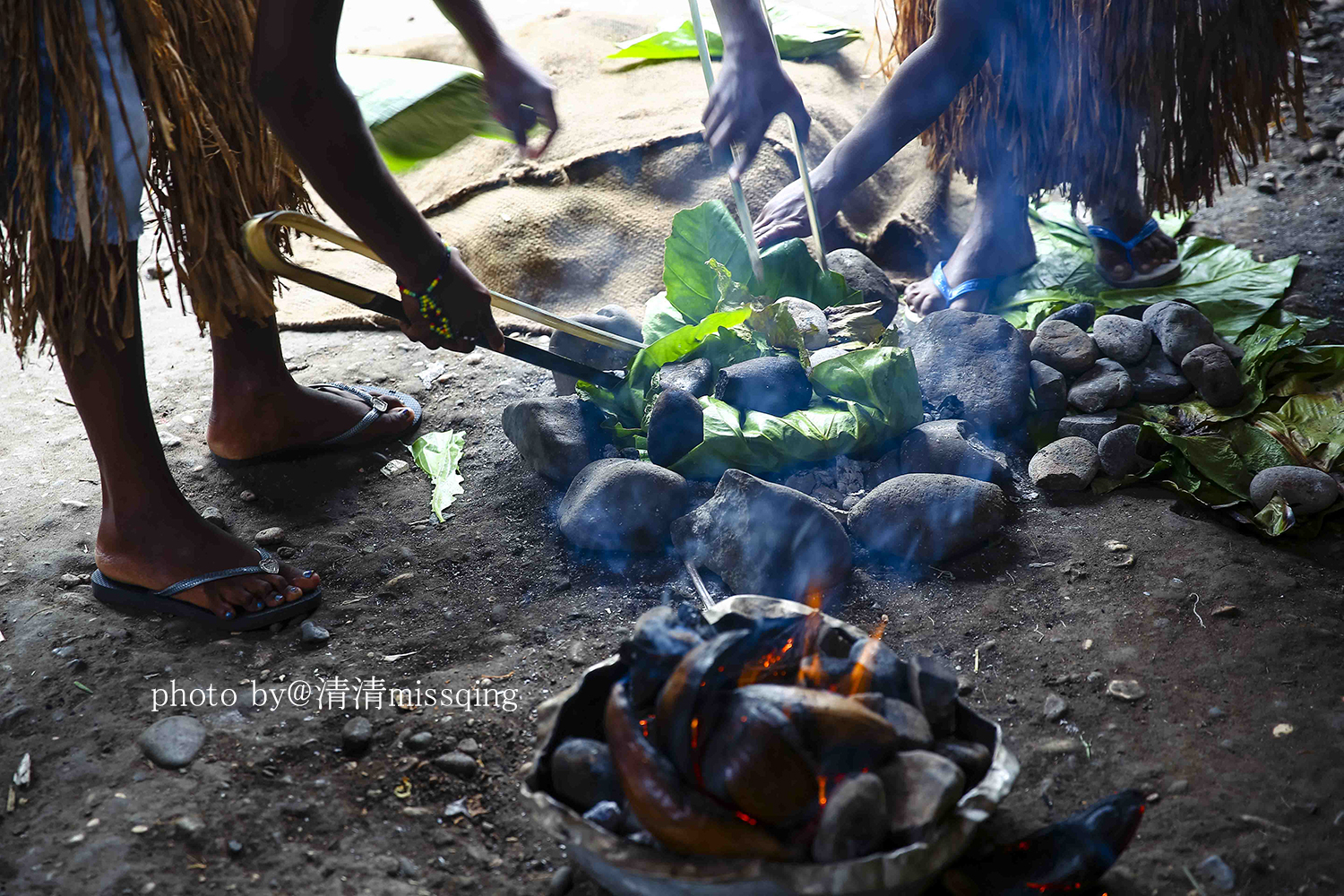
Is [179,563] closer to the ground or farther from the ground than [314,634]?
farther from the ground

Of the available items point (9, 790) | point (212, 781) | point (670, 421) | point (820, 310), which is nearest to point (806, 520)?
point (670, 421)

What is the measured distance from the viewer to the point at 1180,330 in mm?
2400

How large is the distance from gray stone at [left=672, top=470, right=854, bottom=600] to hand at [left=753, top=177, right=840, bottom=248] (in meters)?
1.10

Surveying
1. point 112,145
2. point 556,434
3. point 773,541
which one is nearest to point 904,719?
point 773,541

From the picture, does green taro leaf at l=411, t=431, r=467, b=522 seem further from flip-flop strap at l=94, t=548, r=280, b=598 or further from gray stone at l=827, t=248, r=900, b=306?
gray stone at l=827, t=248, r=900, b=306

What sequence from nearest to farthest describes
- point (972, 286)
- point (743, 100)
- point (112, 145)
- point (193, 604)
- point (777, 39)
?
point (112, 145) → point (193, 604) → point (743, 100) → point (972, 286) → point (777, 39)

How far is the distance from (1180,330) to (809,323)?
965 mm

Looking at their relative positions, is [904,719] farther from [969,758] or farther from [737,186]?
[737,186]

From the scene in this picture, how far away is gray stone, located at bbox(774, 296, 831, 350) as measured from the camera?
234 cm

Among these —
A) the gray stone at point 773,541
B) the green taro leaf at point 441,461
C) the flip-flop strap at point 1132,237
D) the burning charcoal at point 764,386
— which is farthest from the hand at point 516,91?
the flip-flop strap at point 1132,237

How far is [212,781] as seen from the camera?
1508 mm

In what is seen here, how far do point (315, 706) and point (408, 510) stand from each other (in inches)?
26.3

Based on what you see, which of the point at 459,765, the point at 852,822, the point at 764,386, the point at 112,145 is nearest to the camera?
the point at 852,822

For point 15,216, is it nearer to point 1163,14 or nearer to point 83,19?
point 83,19
